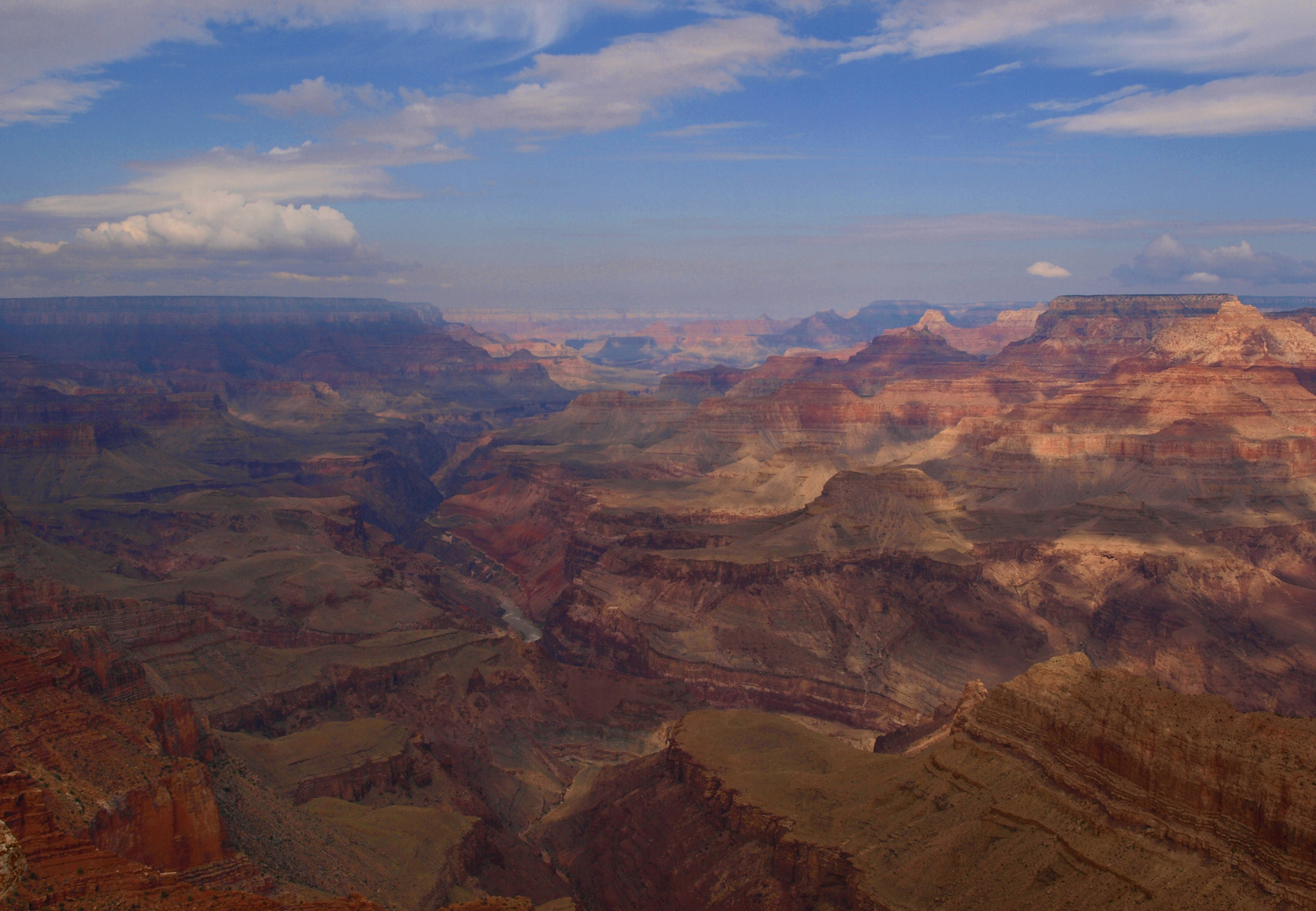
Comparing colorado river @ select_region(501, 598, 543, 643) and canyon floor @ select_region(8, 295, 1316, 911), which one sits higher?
canyon floor @ select_region(8, 295, 1316, 911)

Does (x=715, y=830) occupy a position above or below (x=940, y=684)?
above

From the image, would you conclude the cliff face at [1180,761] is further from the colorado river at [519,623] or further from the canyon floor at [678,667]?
the colorado river at [519,623]

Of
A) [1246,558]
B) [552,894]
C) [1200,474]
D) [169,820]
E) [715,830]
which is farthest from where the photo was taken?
[1200,474]

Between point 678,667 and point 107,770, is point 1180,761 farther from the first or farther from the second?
point 678,667

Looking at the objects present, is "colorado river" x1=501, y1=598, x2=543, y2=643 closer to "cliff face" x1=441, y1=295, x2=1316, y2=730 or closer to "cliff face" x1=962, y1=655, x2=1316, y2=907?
"cliff face" x1=441, y1=295, x2=1316, y2=730

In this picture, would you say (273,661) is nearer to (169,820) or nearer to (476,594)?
(169,820)

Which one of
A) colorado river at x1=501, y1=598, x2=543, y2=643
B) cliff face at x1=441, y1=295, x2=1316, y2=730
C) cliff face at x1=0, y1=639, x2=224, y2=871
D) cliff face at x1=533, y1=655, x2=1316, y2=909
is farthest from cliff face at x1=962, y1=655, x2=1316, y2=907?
colorado river at x1=501, y1=598, x2=543, y2=643

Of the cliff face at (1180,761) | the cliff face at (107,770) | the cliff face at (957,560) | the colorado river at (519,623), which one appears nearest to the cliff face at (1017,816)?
the cliff face at (1180,761)

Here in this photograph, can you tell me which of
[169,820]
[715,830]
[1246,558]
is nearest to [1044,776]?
[715,830]

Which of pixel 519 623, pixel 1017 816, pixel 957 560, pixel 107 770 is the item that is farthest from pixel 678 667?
pixel 107 770
